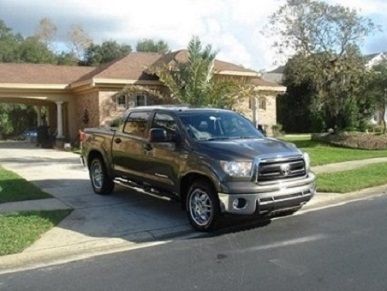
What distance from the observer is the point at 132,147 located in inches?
396

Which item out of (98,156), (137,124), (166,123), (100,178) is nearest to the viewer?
(166,123)

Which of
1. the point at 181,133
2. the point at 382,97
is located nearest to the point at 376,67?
the point at 382,97

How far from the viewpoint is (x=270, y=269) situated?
6.23 m

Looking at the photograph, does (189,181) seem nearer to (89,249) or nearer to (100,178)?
(89,249)

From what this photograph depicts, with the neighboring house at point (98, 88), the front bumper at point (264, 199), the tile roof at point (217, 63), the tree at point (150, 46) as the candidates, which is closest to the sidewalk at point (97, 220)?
the front bumper at point (264, 199)

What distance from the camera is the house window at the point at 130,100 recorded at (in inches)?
1061

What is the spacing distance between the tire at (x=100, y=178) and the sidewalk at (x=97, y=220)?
18cm

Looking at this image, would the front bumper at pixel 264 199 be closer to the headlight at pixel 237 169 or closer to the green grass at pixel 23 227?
the headlight at pixel 237 169

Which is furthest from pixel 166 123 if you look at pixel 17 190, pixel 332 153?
pixel 332 153

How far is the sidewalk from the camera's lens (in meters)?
7.49

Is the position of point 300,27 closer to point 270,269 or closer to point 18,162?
point 18,162

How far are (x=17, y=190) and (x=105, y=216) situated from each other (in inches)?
131

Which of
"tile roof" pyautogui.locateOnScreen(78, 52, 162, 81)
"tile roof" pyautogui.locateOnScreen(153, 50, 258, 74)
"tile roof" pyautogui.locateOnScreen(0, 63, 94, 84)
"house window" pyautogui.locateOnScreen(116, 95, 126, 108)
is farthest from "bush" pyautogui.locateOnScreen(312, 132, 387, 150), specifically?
"tile roof" pyautogui.locateOnScreen(0, 63, 94, 84)

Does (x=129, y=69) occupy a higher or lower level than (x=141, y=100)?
higher
